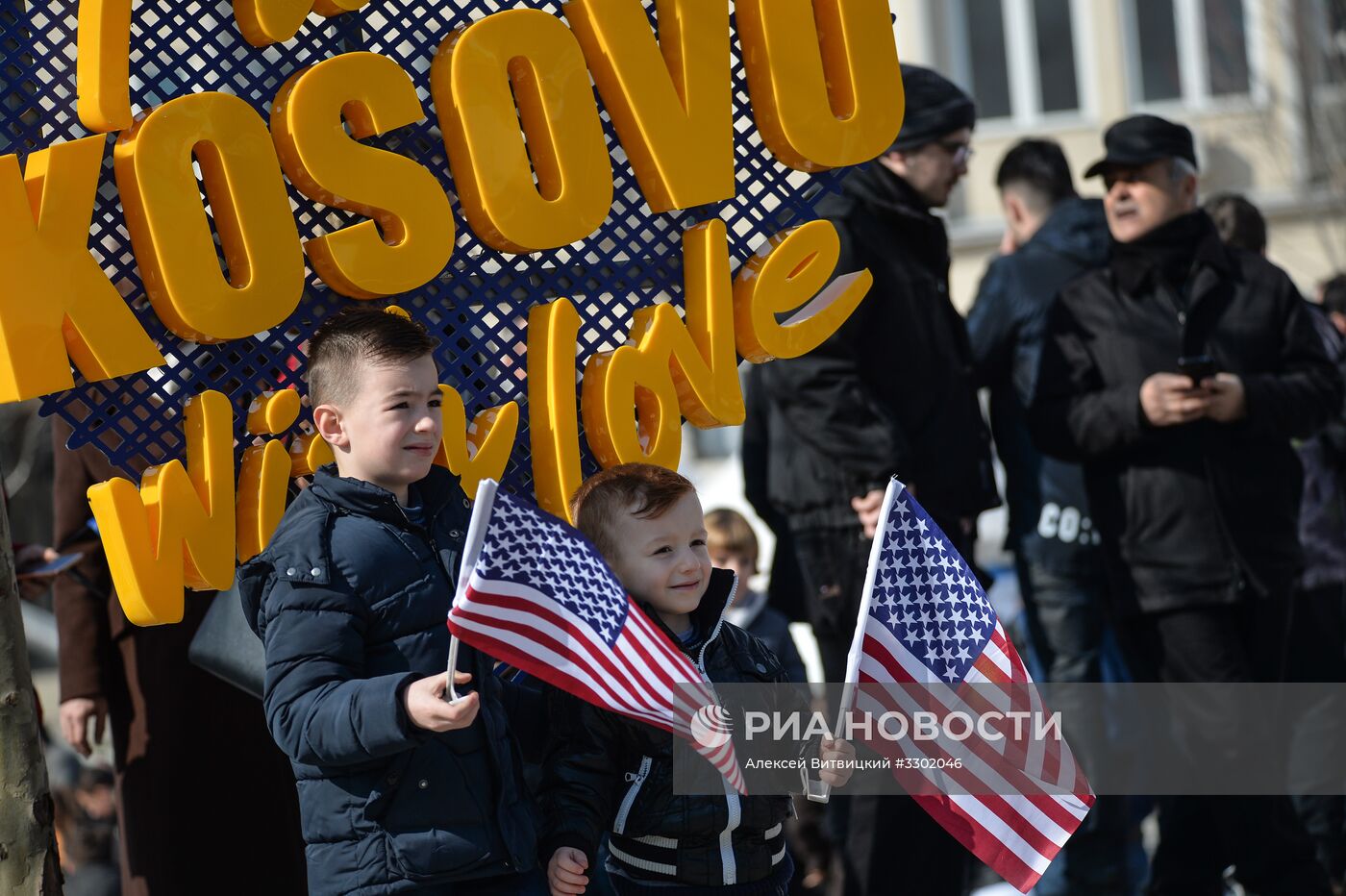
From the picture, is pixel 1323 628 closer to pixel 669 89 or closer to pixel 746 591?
pixel 746 591

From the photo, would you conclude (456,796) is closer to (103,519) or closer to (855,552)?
(103,519)

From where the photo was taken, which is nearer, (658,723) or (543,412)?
(658,723)

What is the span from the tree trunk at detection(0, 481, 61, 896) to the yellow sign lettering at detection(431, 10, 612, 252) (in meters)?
1.27

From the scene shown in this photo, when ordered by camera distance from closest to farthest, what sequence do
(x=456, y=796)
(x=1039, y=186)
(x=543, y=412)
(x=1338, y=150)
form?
(x=456, y=796) → (x=543, y=412) → (x=1039, y=186) → (x=1338, y=150)

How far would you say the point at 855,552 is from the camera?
5344 mm

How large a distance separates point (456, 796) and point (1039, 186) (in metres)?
4.29

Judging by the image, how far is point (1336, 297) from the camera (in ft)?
26.3

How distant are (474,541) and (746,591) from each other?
3.56 m

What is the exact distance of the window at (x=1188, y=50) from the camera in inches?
793

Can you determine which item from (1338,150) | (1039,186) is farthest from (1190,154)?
(1338,150)

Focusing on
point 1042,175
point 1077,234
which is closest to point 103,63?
point 1077,234

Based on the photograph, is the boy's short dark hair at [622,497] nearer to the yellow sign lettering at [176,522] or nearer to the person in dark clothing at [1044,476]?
the yellow sign lettering at [176,522]

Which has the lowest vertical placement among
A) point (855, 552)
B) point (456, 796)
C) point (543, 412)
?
point (855, 552)

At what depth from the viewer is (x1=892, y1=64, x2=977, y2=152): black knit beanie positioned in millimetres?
5617
